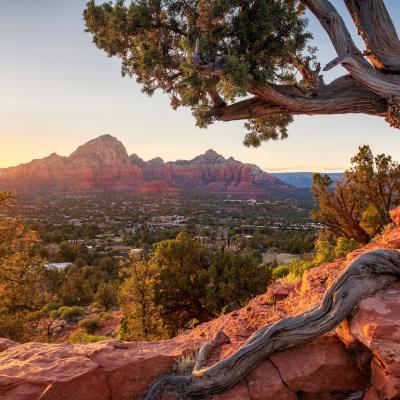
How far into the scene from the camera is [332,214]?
13.7 metres

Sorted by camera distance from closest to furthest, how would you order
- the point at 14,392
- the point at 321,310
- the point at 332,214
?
the point at 14,392
the point at 321,310
the point at 332,214

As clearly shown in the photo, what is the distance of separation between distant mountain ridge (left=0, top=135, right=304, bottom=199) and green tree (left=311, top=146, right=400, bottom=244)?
5300 inches

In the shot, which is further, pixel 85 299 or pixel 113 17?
pixel 85 299

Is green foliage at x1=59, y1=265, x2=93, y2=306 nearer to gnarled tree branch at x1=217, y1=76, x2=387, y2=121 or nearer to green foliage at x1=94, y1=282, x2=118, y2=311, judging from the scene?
green foliage at x1=94, y1=282, x2=118, y2=311

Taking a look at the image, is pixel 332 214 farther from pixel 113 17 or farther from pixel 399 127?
pixel 113 17

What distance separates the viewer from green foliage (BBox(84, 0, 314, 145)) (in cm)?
573

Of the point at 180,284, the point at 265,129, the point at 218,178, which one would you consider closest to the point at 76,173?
the point at 218,178

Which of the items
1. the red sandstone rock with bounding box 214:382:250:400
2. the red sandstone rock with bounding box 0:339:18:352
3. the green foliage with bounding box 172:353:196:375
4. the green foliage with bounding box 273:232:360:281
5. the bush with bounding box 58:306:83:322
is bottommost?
the bush with bounding box 58:306:83:322

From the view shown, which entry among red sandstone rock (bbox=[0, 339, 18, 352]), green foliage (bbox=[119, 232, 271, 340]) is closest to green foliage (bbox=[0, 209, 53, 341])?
green foliage (bbox=[119, 232, 271, 340])

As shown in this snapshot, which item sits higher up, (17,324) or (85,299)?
(17,324)

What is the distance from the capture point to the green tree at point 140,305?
46.9 feet

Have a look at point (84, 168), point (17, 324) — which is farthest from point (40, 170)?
point (17, 324)

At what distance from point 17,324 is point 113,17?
33.5ft

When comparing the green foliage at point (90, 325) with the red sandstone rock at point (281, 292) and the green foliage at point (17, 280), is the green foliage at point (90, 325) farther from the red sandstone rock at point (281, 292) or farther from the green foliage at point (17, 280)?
the red sandstone rock at point (281, 292)
